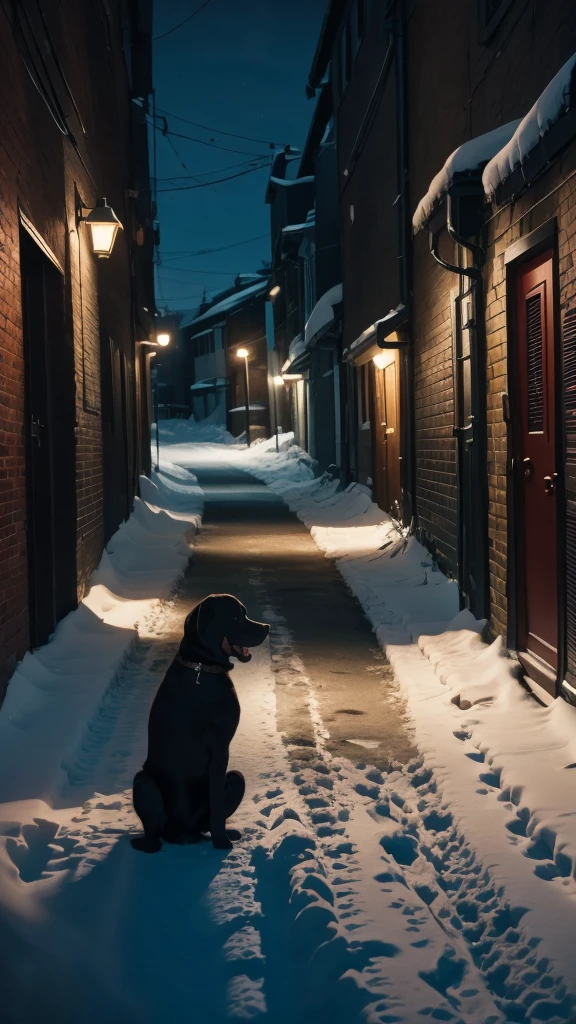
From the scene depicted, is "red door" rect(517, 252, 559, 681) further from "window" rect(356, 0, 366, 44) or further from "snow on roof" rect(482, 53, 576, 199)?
"window" rect(356, 0, 366, 44)

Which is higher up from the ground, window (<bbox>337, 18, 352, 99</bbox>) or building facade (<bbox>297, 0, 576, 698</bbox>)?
window (<bbox>337, 18, 352, 99</bbox>)

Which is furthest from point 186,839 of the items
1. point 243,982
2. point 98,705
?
point 98,705

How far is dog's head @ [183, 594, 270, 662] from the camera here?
152 inches

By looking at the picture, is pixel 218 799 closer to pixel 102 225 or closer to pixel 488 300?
Answer: pixel 488 300

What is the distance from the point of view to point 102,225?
32.8 ft

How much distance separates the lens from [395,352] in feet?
47.1

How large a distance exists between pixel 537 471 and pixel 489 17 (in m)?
4.05

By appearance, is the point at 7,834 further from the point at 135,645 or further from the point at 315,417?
the point at 315,417

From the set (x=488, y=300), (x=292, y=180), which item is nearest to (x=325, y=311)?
(x=488, y=300)

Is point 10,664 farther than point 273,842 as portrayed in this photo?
Yes

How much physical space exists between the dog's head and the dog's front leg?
0.42 meters

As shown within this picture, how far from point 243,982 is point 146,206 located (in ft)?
76.0

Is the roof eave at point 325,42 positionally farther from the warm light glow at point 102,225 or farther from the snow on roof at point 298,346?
the warm light glow at point 102,225

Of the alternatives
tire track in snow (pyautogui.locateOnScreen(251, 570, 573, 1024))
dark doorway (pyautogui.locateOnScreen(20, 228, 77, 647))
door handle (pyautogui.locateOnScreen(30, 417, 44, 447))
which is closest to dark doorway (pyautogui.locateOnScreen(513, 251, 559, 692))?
tire track in snow (pyautogui.locateOnScreen(251, 570, 573, 1024))
